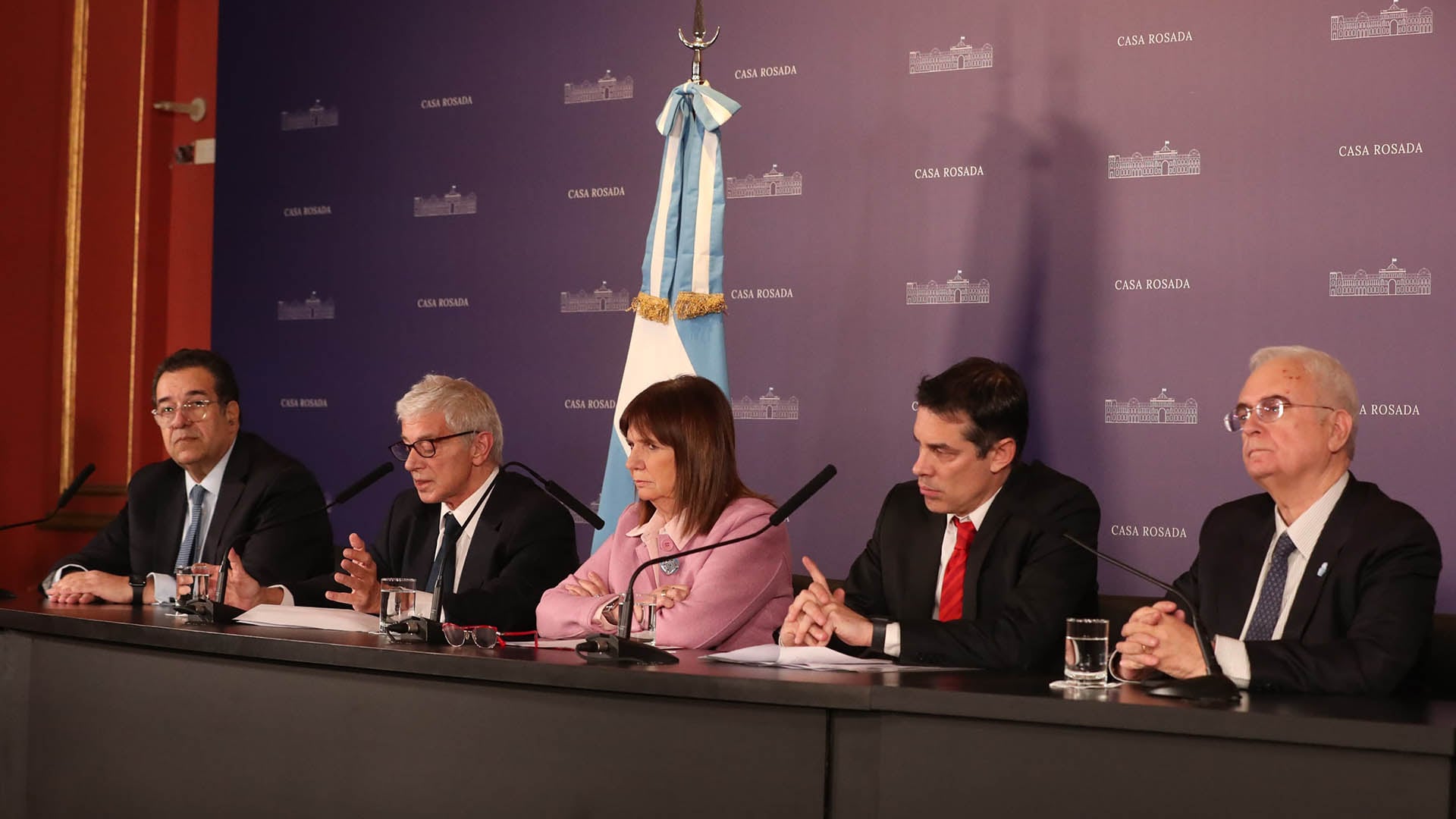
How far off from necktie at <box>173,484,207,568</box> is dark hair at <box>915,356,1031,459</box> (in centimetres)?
216

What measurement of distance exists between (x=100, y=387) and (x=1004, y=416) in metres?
4.64

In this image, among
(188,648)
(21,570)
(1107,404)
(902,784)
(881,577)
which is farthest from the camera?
(21,570)

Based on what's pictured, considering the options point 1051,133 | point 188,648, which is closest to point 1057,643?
point 188,648

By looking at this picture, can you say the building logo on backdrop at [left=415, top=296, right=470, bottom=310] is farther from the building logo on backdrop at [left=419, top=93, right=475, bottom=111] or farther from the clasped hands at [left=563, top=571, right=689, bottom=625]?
the clasped hands at [left=563, top=571, right=689, bottom=625]

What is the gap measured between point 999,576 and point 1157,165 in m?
2.21

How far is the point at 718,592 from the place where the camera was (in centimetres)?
295

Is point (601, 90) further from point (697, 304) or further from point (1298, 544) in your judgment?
point (1298, 544)

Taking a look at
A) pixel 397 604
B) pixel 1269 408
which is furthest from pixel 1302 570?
pixel 397 604

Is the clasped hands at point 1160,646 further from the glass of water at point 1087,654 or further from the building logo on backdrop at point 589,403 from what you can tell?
the building logo on backdrop at point 589,403

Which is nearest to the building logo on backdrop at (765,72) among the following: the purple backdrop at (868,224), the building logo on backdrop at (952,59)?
the purple backdrop at (868,224)

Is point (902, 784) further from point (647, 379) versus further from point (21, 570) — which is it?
point (21, 570)

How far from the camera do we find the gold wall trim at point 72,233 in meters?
6.08

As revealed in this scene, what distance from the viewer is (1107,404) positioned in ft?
15.5

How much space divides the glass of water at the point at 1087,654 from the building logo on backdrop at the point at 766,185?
334 centimetres
